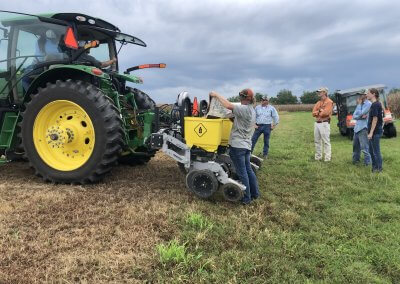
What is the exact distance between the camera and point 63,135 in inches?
208

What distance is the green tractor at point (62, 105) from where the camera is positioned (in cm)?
518

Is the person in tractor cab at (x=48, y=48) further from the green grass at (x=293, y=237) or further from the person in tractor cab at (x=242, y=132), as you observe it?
the green grass at (x=293, y=237)

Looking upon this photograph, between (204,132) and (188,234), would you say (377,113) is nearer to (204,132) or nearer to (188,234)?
(204,132)

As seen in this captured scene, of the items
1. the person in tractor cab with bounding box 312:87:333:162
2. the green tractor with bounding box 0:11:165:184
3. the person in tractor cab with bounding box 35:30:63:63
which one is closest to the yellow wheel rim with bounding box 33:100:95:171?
the green tractor with bounding box 0:11:165:184

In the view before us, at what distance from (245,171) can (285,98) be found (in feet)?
299

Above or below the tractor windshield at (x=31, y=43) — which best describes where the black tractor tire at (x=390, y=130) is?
below

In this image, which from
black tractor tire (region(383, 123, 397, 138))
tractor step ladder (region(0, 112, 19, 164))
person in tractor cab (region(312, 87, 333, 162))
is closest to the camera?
tractor step ladder (region(0, 112, 19, 164))

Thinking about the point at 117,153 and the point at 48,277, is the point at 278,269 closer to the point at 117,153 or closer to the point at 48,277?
the point at 48,277

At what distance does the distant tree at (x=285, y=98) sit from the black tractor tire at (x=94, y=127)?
290 feet

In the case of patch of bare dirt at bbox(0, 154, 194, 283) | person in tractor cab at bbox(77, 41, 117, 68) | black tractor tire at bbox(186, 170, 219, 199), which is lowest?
patch of bare dirt at bbox(0, 154, 194, 283)

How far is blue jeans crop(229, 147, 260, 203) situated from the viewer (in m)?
4.88

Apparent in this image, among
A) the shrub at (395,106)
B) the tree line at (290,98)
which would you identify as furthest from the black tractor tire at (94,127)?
the tree line at (290,98)

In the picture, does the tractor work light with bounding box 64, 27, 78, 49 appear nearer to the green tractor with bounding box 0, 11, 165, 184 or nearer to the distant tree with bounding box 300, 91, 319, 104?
the green tractor with bounding box 0, 11, 165, 184

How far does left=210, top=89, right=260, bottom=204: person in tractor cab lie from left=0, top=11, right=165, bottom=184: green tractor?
1.12 meters
